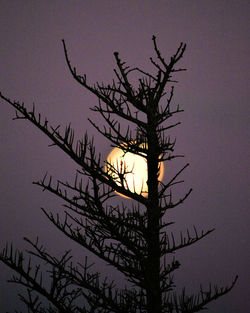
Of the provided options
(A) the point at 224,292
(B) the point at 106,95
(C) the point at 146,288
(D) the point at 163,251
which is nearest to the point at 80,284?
(C) the point at 146,288

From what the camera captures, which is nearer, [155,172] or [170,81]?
[155,172]

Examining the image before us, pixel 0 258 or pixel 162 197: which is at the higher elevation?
pixel 162 197

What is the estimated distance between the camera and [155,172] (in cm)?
584

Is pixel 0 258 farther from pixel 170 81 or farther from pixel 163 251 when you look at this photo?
pixel 170 81

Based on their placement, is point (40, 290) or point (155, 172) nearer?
point (40, 290)

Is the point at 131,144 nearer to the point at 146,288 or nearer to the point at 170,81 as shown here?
the point at 170,81

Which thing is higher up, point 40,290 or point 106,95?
point 106,95

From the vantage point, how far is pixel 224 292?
571 cm

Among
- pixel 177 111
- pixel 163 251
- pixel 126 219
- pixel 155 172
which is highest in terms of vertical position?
pixel 177 111

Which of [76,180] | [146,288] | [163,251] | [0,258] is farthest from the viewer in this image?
[163,251]

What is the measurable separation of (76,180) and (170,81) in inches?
123

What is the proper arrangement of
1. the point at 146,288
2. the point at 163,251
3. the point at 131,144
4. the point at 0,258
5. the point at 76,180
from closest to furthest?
the point at 76,180 < the point at 0,258 < the point at 146,288 < the point at 163,251 < the point at 131,144

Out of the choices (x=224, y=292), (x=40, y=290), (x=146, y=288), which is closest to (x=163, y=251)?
(x=146, y=288)

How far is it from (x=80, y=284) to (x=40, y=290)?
70 cm
